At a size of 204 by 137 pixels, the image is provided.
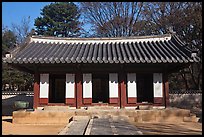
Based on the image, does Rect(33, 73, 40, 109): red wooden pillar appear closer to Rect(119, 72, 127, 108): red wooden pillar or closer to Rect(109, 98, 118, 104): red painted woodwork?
Rect(109, 98, 118, 104): red painted woodwork

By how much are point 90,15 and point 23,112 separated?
21877mm

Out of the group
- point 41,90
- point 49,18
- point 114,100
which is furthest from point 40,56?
point 49,18

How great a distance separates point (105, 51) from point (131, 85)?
8.84ft

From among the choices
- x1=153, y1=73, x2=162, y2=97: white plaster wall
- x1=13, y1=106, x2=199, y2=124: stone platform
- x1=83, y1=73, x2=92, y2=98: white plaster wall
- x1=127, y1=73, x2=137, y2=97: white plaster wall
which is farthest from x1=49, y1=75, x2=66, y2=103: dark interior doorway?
x1=153, y1=73, x2=162, y2=97: white plaster wall

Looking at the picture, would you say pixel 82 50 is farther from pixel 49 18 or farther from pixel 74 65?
pixel 49 18

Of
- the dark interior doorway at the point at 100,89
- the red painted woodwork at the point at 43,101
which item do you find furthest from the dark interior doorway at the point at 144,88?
the red painted woodwork at the point at 43,101

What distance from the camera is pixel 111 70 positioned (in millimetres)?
14086

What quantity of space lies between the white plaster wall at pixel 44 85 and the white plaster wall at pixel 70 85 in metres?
1.08

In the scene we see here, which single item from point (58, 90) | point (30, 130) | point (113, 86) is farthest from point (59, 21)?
point (30, 130)

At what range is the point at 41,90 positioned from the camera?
13.9 m

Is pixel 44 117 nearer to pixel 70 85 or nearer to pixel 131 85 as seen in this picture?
pixel 70 85

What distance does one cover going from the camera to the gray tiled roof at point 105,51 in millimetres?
13154

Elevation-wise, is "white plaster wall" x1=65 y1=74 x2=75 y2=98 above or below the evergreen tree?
below

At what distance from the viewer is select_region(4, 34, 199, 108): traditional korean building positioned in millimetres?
13188
